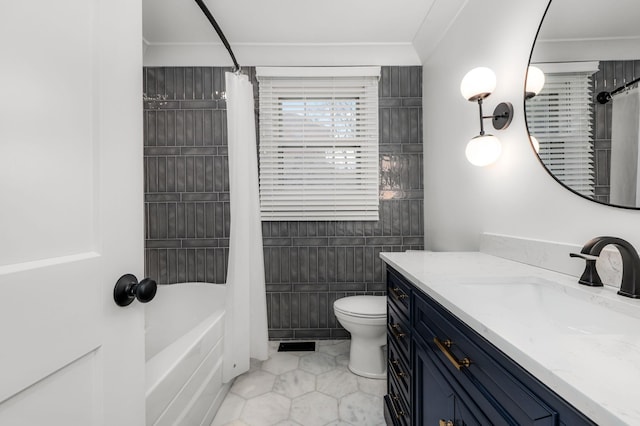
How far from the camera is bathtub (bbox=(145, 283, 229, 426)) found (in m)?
1.08

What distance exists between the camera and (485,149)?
148 centimetres

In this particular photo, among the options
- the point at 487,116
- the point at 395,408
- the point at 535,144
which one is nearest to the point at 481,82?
the point at 487,116

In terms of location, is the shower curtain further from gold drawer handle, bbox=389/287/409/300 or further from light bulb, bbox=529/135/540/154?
gold drawer handle, bbox=389/287/409/300

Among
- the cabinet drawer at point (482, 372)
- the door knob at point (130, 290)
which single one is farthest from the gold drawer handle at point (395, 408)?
the door knob at point (130, 290)

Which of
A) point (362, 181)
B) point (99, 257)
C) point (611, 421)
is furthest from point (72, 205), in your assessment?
point (362, 181)

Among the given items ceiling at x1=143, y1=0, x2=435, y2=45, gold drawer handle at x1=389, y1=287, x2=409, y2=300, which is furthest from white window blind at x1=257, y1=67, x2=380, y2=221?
gold drawer handle at x1=389, y1=287, x2=409, y2=300

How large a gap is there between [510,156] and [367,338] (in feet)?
4.44

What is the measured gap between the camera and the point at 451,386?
81 centimetres

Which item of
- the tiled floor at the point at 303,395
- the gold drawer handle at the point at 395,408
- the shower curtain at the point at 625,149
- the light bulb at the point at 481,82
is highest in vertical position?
the light bulb at the point at 481,82

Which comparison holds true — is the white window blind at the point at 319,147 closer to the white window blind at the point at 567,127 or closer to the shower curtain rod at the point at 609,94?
the white window blind at the point at 567,127

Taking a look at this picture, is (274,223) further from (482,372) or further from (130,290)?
(482,372)

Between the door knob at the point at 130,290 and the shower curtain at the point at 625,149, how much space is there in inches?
54.5

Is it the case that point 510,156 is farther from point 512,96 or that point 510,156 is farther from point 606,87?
point 606,87

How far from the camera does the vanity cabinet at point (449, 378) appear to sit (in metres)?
0.52
